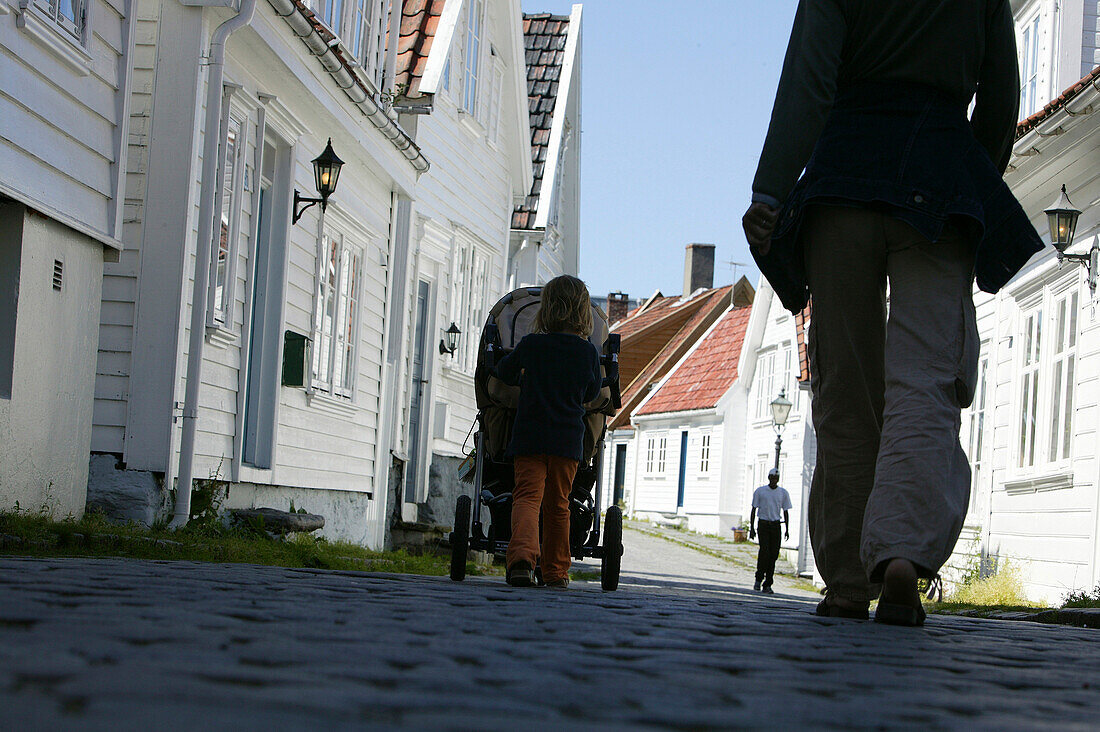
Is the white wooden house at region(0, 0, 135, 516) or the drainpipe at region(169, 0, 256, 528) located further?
the drainpipe at region(169, 0, 256, 528)

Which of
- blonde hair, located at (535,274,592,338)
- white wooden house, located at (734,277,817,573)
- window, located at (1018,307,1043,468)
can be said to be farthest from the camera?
white wooden house, located at (734,277,817,573)

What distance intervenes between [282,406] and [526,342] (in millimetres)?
4875

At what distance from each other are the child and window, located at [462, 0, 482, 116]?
10771 millimetres

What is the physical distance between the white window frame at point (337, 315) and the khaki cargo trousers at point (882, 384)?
7.81m

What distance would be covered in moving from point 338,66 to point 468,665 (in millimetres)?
8879

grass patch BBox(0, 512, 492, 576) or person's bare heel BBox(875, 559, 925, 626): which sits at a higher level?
person's bare heel BBox(875, 559, 925, 626)

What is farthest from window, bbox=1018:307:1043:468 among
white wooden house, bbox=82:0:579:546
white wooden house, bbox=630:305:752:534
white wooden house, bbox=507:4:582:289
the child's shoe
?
white wooden house, bbox=630:305:752:534

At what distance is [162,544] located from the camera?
712 centimetres

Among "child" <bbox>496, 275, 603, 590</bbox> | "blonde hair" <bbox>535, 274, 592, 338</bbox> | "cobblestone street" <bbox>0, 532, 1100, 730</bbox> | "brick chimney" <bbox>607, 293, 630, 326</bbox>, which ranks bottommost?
"cobblestone street" <bbox>0, 532, 1100, 730</bbox>

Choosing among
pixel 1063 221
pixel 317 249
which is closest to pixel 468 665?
pixel 317 249

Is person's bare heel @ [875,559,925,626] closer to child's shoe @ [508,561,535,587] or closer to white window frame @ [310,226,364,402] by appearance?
child's shoe @ [508,561,535,587]

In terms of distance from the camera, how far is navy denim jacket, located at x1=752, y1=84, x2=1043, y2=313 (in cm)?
417

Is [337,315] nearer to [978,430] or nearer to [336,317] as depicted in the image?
[336,317]

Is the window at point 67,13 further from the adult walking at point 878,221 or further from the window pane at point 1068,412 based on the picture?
the window pane at point 1068,412
